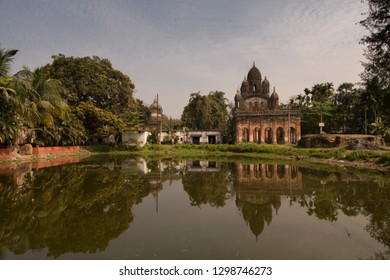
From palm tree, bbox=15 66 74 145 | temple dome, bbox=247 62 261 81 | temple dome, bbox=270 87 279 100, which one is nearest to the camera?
palm tree, bbox=15 66 74 145

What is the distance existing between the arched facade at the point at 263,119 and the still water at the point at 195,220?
2735 cm

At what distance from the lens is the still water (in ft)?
15.7

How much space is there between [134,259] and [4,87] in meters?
18.8

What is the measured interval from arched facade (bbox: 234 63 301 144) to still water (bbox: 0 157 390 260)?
1077 inches

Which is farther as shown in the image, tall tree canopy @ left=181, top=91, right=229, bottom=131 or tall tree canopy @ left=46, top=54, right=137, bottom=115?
tall tree canopy @ left=181, top=91, right=229, bottom=131

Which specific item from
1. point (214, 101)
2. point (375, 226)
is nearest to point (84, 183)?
point (375, 226)

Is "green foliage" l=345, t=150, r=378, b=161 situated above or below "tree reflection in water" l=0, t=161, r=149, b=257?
above

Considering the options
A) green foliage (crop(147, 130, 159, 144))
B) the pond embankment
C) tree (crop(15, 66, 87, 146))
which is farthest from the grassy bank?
tree (crop(15, 66, 87, 146))

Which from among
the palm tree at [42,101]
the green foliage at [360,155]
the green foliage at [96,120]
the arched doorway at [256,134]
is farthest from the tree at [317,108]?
the palm tree at [42,101]

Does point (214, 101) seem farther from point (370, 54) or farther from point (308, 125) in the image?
point (370, 54)

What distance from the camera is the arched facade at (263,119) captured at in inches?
1492

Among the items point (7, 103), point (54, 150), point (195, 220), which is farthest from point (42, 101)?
point (195, 220)

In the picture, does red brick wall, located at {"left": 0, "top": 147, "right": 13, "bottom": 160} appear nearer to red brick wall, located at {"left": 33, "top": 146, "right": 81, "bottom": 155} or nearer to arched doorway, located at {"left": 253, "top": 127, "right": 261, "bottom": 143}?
red brick wall, located at {"left": 33, "top": 146, "right": 81, "bottom": 155}

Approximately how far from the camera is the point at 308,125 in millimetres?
42250
